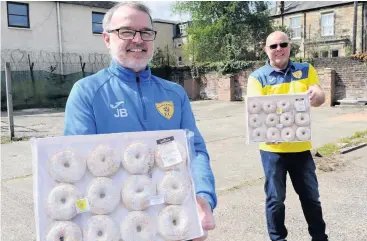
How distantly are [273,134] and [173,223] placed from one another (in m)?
1.98

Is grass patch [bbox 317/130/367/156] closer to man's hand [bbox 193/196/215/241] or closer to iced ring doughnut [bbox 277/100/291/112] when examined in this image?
iced ring doughnut [bbox 277/100/291/112]

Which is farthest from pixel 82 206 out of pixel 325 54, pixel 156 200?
pixel 325 54

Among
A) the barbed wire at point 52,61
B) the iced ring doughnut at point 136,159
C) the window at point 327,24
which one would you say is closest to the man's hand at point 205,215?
the iced ring doughnut at point 136,159

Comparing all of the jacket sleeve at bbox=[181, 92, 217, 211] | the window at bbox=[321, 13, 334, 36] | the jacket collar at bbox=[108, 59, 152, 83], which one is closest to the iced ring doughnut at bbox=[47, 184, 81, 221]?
the jacket sleeve at bbox=[181, 92, 217, 211]

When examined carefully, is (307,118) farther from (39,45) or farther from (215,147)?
(39,45)

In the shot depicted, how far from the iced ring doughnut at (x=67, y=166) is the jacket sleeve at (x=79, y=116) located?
0.24 metres

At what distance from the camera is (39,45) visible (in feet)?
74.5

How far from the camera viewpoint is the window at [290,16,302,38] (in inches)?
1283

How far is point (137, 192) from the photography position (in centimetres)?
158

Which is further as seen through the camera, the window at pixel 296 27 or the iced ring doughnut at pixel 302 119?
the window at pixel 296 27

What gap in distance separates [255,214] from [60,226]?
11.1 feet

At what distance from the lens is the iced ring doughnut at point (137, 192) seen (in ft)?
5.14

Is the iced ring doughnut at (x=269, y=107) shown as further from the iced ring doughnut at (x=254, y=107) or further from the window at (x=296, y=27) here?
the window at (x=296, y=27)

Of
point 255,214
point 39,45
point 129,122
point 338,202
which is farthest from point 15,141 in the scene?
point 39,45
